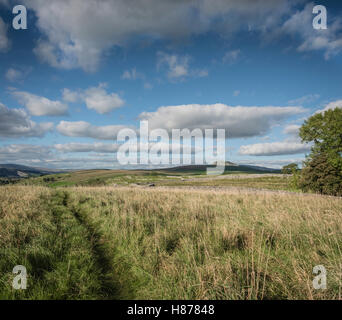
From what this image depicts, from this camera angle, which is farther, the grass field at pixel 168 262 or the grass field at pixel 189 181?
the grass field at pixel 189 181

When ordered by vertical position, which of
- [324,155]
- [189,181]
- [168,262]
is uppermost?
[324,155]

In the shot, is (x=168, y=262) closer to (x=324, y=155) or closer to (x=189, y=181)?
(x=324, y=155)

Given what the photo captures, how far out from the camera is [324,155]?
22828 millimetres

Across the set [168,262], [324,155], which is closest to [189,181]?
[324,155]

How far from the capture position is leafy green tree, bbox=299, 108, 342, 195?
70.4ft

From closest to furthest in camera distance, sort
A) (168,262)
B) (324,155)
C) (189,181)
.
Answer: (168,262) → (324,155) → (189,181)

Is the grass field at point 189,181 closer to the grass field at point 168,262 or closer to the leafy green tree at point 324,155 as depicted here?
the leafy green tree at point 324,155

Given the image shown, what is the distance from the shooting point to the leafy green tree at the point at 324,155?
845 inches

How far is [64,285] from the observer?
316 cm

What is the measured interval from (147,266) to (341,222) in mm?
6065

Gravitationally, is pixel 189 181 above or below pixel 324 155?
below

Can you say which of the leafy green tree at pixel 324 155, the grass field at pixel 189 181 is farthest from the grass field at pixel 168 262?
the grass field at pixel 189 181
